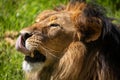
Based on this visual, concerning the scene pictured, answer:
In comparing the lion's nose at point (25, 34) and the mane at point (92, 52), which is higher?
the lion's nose at point (25, 34)

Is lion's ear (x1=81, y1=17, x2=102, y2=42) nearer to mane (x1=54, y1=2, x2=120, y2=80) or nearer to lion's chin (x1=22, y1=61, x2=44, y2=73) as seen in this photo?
mane (x1=54, y1=2, x2=120, y2=80)

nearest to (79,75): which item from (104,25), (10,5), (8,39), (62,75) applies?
(62,75)

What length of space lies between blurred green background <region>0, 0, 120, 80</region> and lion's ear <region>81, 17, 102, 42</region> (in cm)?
154

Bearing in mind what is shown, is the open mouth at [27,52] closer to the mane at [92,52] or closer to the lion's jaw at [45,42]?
the lion's jaw at [45,42]

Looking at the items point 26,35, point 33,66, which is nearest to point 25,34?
point 26,35

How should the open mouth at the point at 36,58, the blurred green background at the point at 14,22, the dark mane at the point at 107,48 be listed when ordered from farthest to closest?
the blurred green background at the point at 14,22 → the open mouth at the point at 36,58 → the dark mane at the point at 107,48

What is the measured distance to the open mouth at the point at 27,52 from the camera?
515 centimetres

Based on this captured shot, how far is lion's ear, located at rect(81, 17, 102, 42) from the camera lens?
5172mm

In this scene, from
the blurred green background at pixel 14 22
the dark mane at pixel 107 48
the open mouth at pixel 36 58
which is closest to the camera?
the dark mane at pixel 107 48

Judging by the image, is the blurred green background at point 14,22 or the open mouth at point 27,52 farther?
the blurred green background at point 14,22

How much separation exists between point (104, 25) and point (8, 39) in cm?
327

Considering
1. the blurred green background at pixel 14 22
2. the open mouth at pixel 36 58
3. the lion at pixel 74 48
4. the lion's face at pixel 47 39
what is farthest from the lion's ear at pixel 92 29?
the blurred green background at pixel 14 22

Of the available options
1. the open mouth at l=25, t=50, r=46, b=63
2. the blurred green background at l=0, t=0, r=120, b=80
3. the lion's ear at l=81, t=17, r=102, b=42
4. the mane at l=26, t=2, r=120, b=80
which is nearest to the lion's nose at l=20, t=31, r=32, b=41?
the open mouth at l=25, t=50, r=46, b=63

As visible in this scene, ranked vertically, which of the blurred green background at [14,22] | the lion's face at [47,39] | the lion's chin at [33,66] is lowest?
the blurred green background at [14,22]
